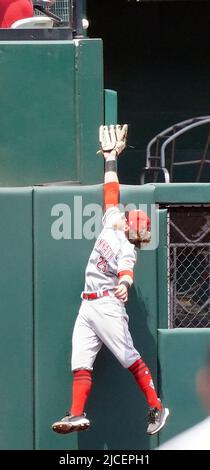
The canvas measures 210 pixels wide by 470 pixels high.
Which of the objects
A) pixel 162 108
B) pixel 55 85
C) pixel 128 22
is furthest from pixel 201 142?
pixel 55 85

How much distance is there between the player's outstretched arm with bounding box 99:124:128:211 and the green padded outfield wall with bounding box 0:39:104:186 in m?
0.30

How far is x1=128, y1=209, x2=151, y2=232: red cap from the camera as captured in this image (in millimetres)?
7289

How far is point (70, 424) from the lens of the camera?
717 cm

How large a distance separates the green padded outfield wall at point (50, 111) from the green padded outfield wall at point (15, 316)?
41 centimetres

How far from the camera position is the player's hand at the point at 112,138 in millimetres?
7566

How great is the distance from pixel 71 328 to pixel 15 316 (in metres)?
0.36

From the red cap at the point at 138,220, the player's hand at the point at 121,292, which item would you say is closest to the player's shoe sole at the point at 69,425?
the player's hand at the point at 121,292

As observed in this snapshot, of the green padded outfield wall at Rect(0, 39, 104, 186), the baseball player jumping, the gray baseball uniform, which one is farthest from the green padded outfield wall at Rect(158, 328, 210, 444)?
the green padded outfield wall at Rect(0, 39, 104, 186)

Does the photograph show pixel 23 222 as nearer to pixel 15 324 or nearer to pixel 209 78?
A: pixel 15 324

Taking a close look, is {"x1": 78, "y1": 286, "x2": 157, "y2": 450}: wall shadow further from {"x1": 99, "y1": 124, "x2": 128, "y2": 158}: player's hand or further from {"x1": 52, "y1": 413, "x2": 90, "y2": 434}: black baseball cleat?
{"x1": 99, "y1": 124, "x2": 128, "y2": 158}: player's hand

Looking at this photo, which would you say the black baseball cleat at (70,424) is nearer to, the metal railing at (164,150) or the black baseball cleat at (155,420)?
the black baseball cleat at (155,420)

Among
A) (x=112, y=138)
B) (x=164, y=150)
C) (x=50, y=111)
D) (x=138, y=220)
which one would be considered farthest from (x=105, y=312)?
(x=164, y=150)

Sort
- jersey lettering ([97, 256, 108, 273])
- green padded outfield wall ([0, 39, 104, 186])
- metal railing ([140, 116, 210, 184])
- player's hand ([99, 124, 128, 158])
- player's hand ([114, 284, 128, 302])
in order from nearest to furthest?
player's hand ([114, 284, 128, 302]) → jersey lettering ([97, 256, 108, 273]) → player's hand ([99, 124, 128, 158]) → green padded outfield wall ([0, 39, 104, 186]) → metal railing ([140, 116, 210, 184])

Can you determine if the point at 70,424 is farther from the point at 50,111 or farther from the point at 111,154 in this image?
the point at 50,111
